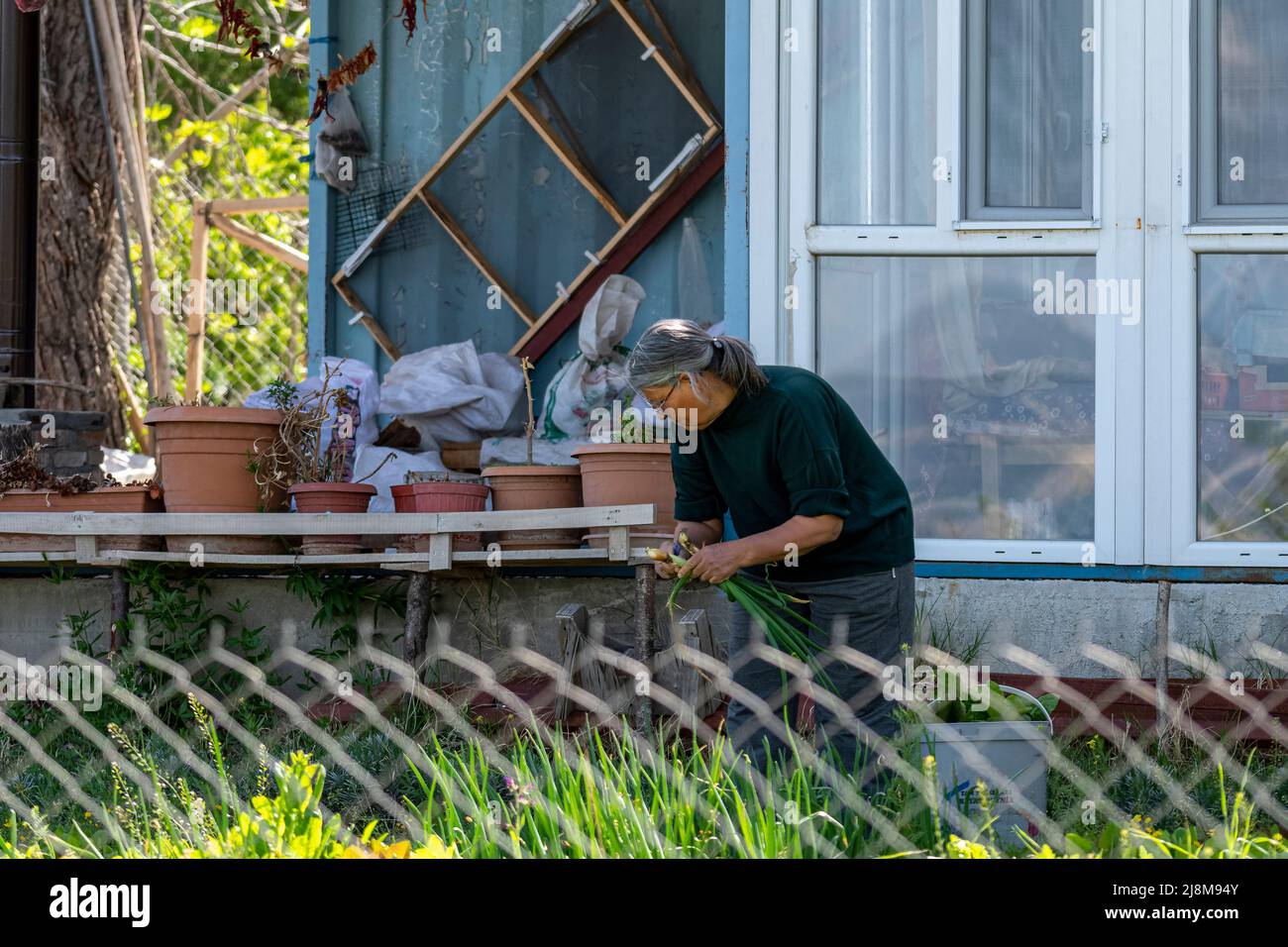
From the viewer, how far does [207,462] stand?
5.12m

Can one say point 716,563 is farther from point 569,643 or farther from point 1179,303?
point 1179,303

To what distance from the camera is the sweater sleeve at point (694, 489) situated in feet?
13.1

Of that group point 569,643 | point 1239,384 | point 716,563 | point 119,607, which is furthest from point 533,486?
point 1239,384

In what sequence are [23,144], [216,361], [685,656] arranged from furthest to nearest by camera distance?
[216,361] < [23,144] < [685,656]

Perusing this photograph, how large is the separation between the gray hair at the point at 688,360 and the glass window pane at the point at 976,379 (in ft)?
4.18

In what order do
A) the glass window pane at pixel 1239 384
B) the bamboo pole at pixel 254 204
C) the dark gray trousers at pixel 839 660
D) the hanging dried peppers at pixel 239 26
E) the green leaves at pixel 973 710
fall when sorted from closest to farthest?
the green leaves at pixel 973 710 → the dark gray trousers at pixel 839 660 → the glass window pane at pixel 1239 384 → the hanging dried peppers at pixel 239 26 → the bamboo pole at pixel 254 204

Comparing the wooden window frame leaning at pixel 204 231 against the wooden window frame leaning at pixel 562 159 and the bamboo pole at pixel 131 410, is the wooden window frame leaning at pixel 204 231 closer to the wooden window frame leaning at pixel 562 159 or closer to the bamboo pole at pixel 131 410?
the bamboo pole at pixel 131 410

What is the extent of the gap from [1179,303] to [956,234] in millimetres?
676

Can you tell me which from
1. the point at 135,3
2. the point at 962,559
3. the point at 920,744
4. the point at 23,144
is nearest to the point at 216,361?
the point at 135,3

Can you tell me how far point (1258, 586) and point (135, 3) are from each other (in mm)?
6438

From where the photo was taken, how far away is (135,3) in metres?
8.42

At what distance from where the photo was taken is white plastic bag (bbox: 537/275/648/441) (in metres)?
6.04

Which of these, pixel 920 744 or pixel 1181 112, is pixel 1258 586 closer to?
pixel 1181 112

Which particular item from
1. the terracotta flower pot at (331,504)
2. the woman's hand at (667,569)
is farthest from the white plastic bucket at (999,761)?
the terracotta flower pot at (331,504)
